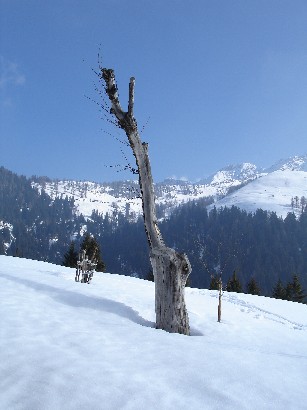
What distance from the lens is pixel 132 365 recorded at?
4230 millimetres

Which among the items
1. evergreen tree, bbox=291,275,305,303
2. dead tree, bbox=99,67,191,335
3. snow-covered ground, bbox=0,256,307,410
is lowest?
evergreen tree, bbox=291,275,305,303

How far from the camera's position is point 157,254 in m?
8.07

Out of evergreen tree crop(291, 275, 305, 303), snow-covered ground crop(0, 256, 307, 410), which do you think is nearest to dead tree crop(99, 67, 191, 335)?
snow-covered ground crop(0, 256, 307, 410)

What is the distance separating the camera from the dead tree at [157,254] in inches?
310

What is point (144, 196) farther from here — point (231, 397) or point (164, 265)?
point (231, 397)

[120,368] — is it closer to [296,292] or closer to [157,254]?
[157,254]

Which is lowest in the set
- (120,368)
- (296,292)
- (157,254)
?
(296,292)

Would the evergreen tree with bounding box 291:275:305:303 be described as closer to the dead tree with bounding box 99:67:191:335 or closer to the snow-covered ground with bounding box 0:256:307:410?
the dead tree with bounding box 99:67:191:335

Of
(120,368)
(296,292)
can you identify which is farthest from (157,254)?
(296,292)

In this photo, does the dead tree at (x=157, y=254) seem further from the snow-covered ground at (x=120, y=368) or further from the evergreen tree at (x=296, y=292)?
the evergreen tree at (x=296, y=292)

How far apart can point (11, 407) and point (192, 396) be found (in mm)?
1773

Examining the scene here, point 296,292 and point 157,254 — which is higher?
point 157,254

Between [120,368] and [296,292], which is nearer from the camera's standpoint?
[120,368]

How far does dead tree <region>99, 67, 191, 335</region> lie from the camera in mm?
7875
